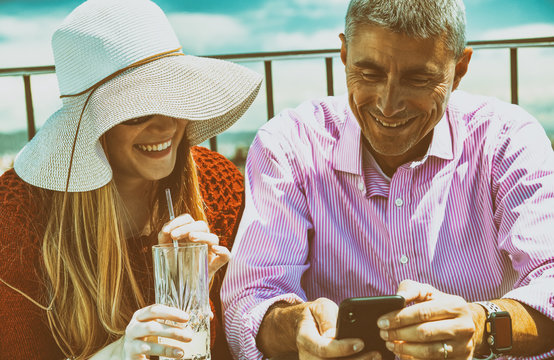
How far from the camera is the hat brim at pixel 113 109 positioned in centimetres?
198

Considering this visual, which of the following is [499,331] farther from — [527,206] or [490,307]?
[527,206]

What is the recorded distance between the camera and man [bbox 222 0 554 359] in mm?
2043

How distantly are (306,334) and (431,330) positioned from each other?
316 mm

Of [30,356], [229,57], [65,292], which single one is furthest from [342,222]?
[229,57]

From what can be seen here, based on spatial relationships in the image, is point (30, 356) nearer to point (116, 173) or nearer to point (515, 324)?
point (116, 173)

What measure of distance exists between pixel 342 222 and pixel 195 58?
765mm

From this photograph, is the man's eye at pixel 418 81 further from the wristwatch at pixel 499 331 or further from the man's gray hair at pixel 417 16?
the wristwatch at pixel 499 331

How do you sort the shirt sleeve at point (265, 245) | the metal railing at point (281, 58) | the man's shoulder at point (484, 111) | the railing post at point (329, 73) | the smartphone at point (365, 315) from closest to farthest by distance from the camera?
the smartphone at point (365, 315)
the shirt sleeve at point (265, 245)
the man's shoulder at point (484, 111)
the metal railing at point (281, 58)
the railing post at point (329, 73)

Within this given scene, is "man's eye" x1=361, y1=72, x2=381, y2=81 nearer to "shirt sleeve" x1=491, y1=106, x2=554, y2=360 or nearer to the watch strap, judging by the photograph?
"shirt sleeve" x1=491, y1=106, x2=554, y2=360

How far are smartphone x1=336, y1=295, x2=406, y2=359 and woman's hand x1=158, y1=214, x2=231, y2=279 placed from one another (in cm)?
54

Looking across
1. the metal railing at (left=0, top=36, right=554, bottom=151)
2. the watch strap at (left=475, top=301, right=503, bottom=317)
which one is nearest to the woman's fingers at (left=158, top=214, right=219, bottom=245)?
the watch strap at (left=475, top=301, right=503, bottom=317)

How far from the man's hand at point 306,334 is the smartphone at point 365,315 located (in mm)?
23

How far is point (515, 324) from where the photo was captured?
186 centimetres

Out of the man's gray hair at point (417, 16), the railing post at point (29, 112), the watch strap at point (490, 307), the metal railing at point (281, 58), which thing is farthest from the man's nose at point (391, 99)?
the railing post at point (29, 112)
